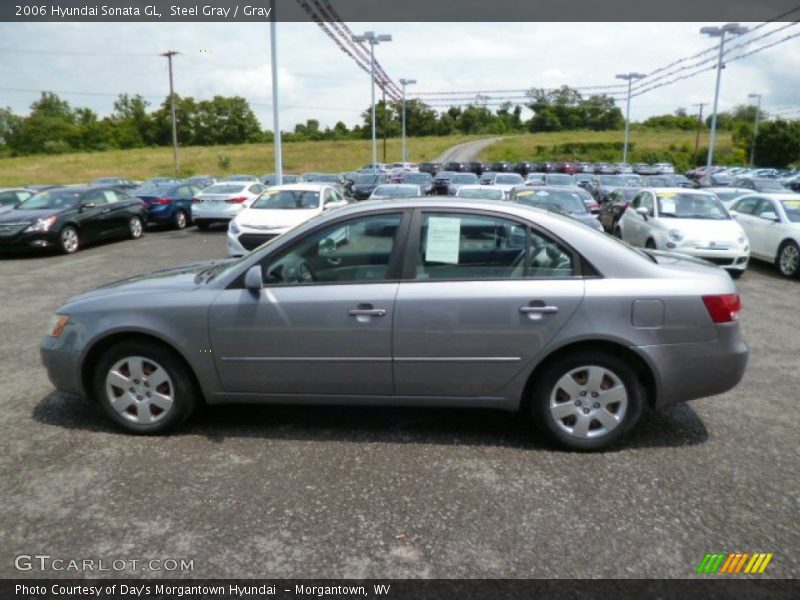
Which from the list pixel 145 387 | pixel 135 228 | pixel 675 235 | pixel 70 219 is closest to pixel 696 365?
pixel 145 387

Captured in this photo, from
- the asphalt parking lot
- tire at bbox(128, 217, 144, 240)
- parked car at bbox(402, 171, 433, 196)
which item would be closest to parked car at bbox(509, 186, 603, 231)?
the asphalt parking lot

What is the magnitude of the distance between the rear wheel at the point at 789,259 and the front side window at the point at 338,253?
944 centimetres

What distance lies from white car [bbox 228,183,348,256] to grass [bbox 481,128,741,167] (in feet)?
237

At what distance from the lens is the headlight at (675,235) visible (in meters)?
9.95

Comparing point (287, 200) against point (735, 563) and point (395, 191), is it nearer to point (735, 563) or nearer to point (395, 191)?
point (395, 191)

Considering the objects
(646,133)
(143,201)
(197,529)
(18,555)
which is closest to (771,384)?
(197,529)

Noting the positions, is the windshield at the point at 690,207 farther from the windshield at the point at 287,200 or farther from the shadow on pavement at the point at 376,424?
the shadow on pavement at the point at 376,424

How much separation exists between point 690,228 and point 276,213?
7832 millimetres

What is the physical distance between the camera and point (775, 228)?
11016 mm

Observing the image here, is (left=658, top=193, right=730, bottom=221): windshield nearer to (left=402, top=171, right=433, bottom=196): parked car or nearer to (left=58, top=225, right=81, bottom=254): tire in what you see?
(left=58, top=225, right=81, bottom=254): tire

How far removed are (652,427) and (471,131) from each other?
124m

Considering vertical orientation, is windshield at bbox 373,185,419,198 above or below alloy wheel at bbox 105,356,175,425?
above

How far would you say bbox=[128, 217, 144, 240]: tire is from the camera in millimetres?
15762

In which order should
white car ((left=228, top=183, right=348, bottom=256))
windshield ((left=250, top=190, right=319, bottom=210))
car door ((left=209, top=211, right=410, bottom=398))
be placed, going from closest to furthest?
car door ((left=209, top=211, right=410, bottom=398)) → white car ((left=228, top=183, right=348, bottom=256)) → windshield ((left=250, top=190, right=319, bottom=210))
